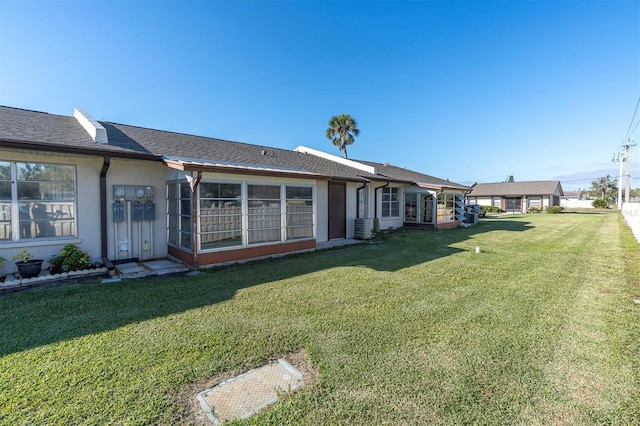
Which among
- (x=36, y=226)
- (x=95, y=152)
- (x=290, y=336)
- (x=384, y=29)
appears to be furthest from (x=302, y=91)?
(x=290, y=336)

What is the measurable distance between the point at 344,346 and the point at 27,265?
21.4 ft

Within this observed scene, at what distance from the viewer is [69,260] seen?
5.96 metres

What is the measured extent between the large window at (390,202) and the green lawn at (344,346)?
877 centimetres

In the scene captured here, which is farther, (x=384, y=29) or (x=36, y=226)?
(x=384, y=29)

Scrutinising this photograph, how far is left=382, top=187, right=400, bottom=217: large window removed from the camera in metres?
14.9

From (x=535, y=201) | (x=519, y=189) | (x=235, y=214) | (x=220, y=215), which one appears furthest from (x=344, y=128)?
(x=535, y=201)

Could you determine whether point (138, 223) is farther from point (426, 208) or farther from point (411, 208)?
point (426, 208)

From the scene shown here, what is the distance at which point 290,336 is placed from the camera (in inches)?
140

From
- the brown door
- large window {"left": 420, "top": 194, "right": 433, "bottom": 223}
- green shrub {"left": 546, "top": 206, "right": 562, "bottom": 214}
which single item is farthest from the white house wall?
green shrub {"left": 546, "top": 206, "right": 562, "bottom": 214}

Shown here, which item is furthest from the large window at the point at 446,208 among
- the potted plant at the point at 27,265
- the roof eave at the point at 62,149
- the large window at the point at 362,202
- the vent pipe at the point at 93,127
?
the potted plant at the point at 27,265

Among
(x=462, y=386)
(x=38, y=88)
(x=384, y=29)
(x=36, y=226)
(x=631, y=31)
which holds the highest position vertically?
(x=384, y=29)

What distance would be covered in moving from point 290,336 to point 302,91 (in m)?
17.2

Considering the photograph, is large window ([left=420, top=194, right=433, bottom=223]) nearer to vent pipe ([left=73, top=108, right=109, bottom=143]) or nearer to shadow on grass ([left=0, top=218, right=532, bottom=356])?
shadow on grass ([left=0, top=218, right=532, bottom=356])

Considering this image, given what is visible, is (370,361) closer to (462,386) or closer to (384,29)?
(462,386)
